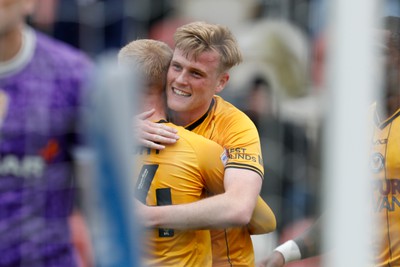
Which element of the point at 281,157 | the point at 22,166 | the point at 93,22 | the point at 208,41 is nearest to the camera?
the point at 22,166

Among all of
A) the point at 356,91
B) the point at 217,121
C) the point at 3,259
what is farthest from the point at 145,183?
the point at 356,91

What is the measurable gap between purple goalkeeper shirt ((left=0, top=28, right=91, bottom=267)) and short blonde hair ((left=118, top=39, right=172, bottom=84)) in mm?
244

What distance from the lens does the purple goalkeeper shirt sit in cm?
215

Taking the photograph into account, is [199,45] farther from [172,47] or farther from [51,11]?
[51,11]

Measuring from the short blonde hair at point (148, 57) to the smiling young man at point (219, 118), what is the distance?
0.02 meters

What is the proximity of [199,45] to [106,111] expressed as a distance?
94 cm

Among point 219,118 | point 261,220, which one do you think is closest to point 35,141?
point 219,118

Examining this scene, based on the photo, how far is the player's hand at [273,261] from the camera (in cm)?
268

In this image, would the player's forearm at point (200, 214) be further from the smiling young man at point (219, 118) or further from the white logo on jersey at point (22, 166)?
the white logo on jersey at point (22, 166)

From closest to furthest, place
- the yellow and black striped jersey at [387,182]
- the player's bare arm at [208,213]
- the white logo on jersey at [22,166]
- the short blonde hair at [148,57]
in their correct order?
the white logo on jersey at [22,166] < the player's bare arm at [208,213] < the short blonde hair at [148,57] < the yellow and black striped jersey at [387,182]

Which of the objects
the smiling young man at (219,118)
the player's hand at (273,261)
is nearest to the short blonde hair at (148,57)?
the smiling young man at (219,118)

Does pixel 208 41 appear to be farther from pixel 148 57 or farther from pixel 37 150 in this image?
pixel 37 150

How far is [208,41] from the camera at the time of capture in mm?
2449

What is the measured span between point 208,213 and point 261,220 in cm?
20
